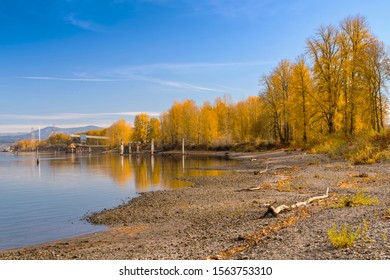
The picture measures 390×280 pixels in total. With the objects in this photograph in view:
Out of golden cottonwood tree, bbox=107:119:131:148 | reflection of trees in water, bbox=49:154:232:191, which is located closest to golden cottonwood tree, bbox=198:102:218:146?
reflection of trees in water, bbox=49:154:232:191

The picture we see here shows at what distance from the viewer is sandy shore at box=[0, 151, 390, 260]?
28.4 ft

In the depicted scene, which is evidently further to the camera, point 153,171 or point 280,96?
point 280,96

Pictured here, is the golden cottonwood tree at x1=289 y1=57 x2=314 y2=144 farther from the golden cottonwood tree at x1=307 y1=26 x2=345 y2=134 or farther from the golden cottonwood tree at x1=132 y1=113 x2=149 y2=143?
the golden cottonwood tree at x1=132 y1=113 x2=149 y2=143

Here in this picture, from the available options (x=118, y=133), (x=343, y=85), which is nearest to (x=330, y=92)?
(x=343, y=85)

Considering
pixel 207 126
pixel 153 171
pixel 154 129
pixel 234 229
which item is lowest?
pixel 153 171

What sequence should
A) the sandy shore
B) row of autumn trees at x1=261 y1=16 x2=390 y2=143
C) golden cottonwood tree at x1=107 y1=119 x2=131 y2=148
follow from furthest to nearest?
golden cottonwood tree at x1=107 y1=119 x2=131 y2=148 → row of autumn trees at x1=261 y1=16 x2=390 y2=143 → the sandy shore

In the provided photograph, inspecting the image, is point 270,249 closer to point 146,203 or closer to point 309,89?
point 146,203

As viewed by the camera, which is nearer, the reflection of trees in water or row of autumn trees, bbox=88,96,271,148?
the reflection of trees in water

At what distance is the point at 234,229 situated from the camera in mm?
12000

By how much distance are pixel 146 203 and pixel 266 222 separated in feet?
34.1

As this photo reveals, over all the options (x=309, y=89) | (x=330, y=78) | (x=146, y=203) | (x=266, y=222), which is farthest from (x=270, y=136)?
(x=266, y=222)

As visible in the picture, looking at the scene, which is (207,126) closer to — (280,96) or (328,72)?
(280,96)

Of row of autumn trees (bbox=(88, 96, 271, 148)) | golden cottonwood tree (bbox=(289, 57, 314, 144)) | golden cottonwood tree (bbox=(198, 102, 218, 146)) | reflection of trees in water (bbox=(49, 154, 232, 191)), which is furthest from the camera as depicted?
golden cottonwood tree (bbox=(198, 102, 218, 146))

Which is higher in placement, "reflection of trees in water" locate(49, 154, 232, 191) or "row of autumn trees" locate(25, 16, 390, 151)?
"row of autumn trees" locate(25, 16, 390, 151)
